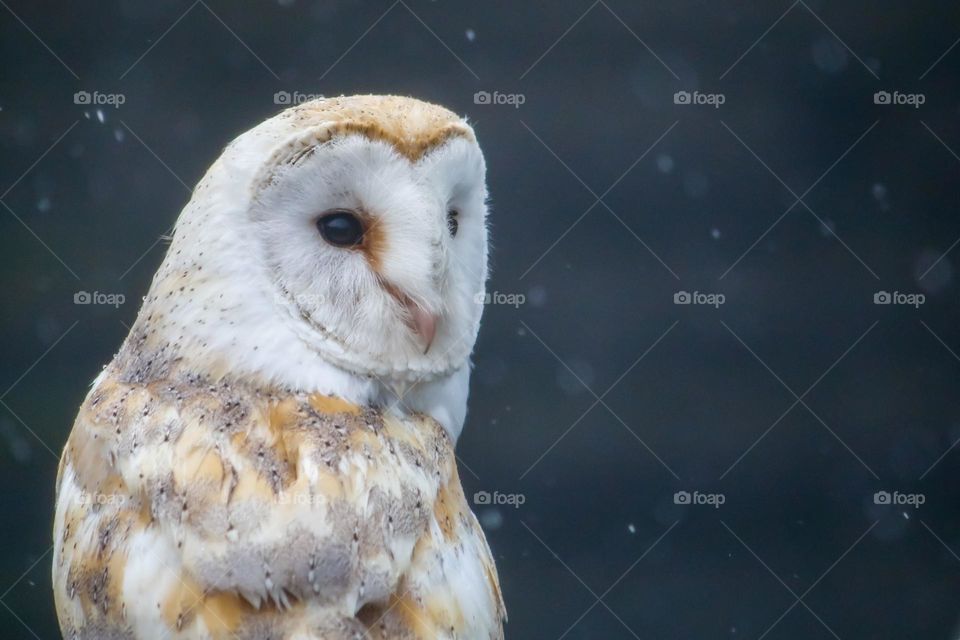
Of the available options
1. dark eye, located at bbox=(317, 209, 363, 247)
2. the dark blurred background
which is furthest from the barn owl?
the dark blurred background

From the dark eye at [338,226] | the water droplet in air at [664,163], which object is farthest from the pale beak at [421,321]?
the water droplet in air at [664,163]

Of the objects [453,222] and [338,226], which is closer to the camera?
[338,226]

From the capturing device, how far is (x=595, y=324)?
7.99 ft

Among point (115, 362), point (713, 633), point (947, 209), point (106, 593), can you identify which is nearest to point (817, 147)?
point (947, 209)

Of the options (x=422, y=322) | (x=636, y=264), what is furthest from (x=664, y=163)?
(x=422, y=322)

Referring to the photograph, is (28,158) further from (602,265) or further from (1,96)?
(602,265)

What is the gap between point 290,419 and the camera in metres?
1.47

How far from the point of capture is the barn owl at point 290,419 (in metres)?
1.36

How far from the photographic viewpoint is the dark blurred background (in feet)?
7.73

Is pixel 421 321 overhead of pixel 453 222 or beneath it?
beneath

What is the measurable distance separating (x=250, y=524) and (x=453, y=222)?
23.1 inches

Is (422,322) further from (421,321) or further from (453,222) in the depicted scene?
(453,222)

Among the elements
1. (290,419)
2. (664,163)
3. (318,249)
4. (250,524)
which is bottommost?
(250,524)

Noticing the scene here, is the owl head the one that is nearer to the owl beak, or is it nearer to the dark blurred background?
the owl beak
